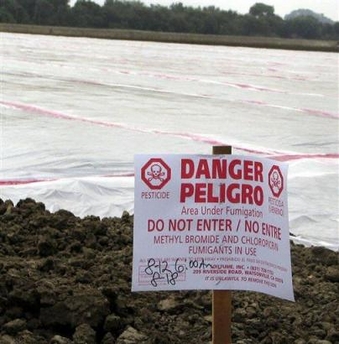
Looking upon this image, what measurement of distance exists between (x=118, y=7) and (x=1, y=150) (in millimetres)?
49507

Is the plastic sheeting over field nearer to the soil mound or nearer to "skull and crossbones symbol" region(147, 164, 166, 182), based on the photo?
the soil mound

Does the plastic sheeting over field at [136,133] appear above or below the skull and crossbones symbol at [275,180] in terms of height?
below

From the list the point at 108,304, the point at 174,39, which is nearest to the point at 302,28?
the point at 174,39

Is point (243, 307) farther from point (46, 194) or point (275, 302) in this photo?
point (46, 194)

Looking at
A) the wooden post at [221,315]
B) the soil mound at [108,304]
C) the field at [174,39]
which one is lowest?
the soil mound at [108,304]

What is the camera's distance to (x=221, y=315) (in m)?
1.85

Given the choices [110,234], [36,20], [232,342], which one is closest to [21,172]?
[110,234]

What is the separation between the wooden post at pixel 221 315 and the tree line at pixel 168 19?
48.6 meters

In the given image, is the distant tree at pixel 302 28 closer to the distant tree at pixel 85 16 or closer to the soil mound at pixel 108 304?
→ the distant tree at pixel 85 16

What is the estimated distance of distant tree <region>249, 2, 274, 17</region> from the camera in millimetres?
53844

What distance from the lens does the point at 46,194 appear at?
365 cm

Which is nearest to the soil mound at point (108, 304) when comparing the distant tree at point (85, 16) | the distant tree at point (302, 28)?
the distant tree at point (85, 16)

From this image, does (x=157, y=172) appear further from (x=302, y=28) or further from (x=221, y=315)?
(x=302, y=28)

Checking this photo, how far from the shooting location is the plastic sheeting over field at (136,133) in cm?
373
